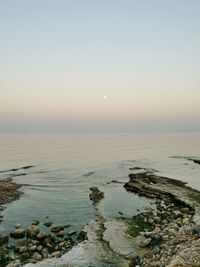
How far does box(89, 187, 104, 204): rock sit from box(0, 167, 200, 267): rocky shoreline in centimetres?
735

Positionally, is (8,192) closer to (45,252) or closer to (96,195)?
(96,195)

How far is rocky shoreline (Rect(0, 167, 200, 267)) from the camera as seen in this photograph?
22391 millimetres

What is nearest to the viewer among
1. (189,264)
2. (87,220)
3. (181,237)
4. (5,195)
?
(189,264)

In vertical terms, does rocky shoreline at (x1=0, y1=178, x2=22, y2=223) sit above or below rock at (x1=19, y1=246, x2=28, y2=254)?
below

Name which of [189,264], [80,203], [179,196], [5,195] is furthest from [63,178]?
[189,264]

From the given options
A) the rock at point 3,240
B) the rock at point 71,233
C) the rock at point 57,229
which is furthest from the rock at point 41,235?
the rock at point 3,240

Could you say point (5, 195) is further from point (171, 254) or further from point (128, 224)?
point (171, 254)

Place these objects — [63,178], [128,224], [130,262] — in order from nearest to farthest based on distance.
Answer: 1. [130,262]
2. [128,224]
3. [63,178]

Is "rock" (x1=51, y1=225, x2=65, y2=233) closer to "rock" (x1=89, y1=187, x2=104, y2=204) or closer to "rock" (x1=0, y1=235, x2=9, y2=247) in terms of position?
"rock" (x1=0, y1=235, x2=9, y2=247)

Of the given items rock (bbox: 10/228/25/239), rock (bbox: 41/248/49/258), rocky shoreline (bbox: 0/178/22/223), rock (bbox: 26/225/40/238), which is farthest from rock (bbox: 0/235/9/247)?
rocky shoreline (bbox: 0/178/22/223)

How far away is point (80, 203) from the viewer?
42.4m

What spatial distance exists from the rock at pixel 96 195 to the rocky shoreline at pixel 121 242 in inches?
290

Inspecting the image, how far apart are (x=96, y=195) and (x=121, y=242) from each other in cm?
2061

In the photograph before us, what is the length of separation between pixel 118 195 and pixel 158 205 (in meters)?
8.73
